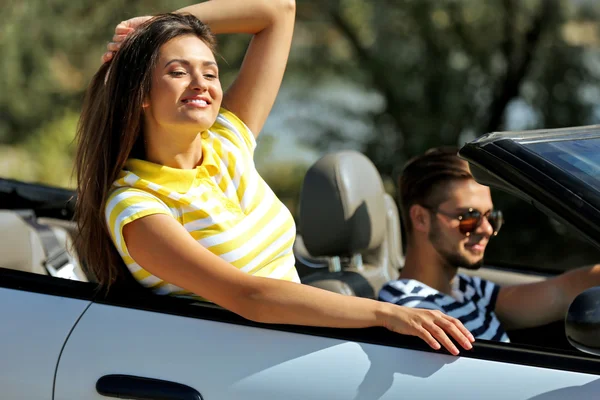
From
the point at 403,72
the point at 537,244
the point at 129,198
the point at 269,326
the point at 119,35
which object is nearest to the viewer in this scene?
the point at 269,326

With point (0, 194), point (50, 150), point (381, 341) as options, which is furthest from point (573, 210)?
point (50, 150)

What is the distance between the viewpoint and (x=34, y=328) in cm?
191

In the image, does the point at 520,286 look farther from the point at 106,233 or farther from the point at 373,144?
the point at 373,144

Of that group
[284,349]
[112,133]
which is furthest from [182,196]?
[284,349]

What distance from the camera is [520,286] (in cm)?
285

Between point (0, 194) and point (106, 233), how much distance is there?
4.74 feet

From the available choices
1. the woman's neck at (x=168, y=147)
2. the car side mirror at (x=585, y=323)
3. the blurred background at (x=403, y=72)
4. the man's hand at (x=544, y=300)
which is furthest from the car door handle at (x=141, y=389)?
the blurred background at (x=403, y=72)

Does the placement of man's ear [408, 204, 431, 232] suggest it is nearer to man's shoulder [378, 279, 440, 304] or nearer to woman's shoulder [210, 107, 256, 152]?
man's shoulder [378, 279, 440, 304]

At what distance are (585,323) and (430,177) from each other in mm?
1065

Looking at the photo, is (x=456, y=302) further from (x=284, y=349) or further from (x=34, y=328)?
(x=34, y=328)

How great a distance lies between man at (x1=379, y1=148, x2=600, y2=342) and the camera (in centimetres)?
250

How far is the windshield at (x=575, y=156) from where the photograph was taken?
1.75 m

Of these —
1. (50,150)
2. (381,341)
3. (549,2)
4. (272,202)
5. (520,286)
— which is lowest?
(50,150)

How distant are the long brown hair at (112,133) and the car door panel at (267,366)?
26cm
